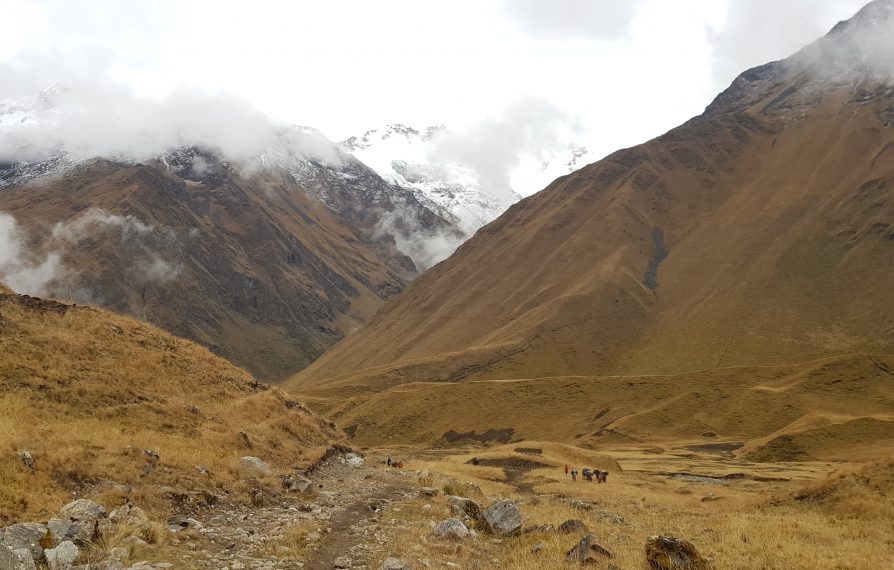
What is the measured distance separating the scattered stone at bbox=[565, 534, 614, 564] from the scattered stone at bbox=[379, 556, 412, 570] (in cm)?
378

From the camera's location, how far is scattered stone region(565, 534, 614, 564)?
14.2 metres

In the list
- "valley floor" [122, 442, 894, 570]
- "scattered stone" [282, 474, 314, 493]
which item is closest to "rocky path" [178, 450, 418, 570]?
"valley floor" [122, 442, 894, 570]

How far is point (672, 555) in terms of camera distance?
1448 cm

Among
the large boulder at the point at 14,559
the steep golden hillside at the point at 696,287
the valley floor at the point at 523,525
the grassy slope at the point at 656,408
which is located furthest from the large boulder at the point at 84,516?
the steep golden hillside at the point at 696,287

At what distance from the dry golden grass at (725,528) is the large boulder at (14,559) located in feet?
22.8

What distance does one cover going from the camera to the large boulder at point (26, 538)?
11.1m

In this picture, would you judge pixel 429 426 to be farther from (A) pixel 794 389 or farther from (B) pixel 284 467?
(B) pixel 284 467

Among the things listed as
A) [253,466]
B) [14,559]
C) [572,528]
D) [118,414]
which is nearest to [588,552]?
[572,528]

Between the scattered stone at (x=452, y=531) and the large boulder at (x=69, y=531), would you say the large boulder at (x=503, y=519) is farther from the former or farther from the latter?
the large boulder at (x=69, y=531)

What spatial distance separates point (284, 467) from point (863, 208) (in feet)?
537

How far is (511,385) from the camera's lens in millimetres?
106125

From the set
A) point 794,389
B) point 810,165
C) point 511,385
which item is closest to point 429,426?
point 511,385

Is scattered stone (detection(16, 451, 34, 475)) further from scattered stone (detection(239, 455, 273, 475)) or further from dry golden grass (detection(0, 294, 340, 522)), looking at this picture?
scattered stone (detection(239, 455, 273, 475))

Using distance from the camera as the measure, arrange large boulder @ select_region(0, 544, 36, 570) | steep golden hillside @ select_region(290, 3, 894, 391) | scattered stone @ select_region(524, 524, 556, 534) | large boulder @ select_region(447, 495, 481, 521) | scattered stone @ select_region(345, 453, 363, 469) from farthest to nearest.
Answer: steep golden hillside @ select_region(290, 3, 894, 391), scattered stone @ select_region(345, 453, 363, 469), large boulder @ select_region(447, 495, 481, 521), scattered stone @ select_region(524, 524, 556, 534), large boulder @ select_region(0, 544, 36, 570)
